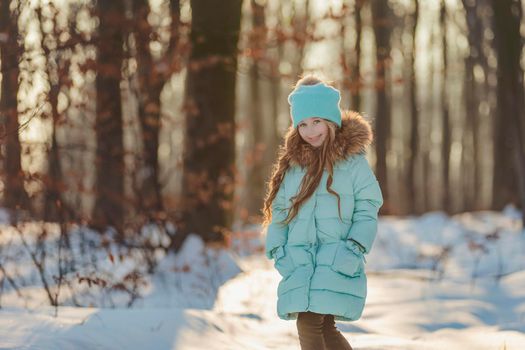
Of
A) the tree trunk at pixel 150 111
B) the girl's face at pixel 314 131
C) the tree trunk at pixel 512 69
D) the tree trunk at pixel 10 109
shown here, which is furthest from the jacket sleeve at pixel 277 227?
the tree trunk at pixel 512 69

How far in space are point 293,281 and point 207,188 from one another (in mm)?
6008

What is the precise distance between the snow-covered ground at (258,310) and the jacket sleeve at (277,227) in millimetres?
1366

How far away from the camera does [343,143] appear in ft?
13.3

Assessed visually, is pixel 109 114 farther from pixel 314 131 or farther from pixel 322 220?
pixel 322 220

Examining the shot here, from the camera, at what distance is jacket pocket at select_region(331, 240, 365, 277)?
3.82 metres

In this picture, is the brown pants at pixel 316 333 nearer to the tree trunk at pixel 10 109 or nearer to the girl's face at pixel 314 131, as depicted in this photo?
the girl's face at pixel 314 131

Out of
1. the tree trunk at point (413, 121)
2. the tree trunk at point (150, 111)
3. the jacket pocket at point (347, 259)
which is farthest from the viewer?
the tree trunk at point (413, 121)

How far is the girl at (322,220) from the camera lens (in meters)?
3.85

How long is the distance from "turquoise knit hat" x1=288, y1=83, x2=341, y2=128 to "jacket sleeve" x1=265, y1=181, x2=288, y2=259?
0.41 meters

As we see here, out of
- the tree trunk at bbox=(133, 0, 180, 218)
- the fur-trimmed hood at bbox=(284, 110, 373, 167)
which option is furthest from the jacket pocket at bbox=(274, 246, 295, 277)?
the tree trunk at bbox=(133, 0, 180, 218)

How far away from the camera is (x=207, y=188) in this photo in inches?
387

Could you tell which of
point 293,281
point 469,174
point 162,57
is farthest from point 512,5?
point 469,174

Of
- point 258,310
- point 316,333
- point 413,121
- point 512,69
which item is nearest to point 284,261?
point 316,333

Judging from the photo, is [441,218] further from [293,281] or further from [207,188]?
[293,281]
